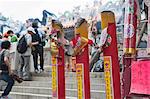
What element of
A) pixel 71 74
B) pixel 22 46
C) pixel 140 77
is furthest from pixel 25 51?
pixel 140 77

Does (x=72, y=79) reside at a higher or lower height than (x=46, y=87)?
higher

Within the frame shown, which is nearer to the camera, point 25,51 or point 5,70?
point 5,70

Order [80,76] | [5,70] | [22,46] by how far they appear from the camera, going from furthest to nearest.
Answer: [22,46]
[5,70]
[80,76]

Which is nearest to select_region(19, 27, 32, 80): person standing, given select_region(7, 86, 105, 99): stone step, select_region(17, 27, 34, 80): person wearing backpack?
select_region(17, 27, 34, 80): person wearing backpack

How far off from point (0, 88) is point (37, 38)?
1.68 m

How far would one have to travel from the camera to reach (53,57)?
674 cm

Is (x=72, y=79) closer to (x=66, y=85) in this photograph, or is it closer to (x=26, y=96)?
(x=66, y=85)

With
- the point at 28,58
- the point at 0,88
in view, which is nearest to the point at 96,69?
the point at 28,58

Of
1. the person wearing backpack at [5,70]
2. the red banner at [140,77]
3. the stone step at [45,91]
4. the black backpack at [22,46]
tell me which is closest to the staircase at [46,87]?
the stone step at [45,91]

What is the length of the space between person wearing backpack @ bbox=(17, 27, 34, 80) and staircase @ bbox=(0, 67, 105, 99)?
0.92 feet

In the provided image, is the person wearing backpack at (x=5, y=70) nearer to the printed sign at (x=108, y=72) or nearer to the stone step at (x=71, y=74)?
the stone step at (x=71, y=74)

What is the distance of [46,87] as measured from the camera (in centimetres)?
949

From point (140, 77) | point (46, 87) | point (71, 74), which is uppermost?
point (140, 77)

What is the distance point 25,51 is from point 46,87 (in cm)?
144
